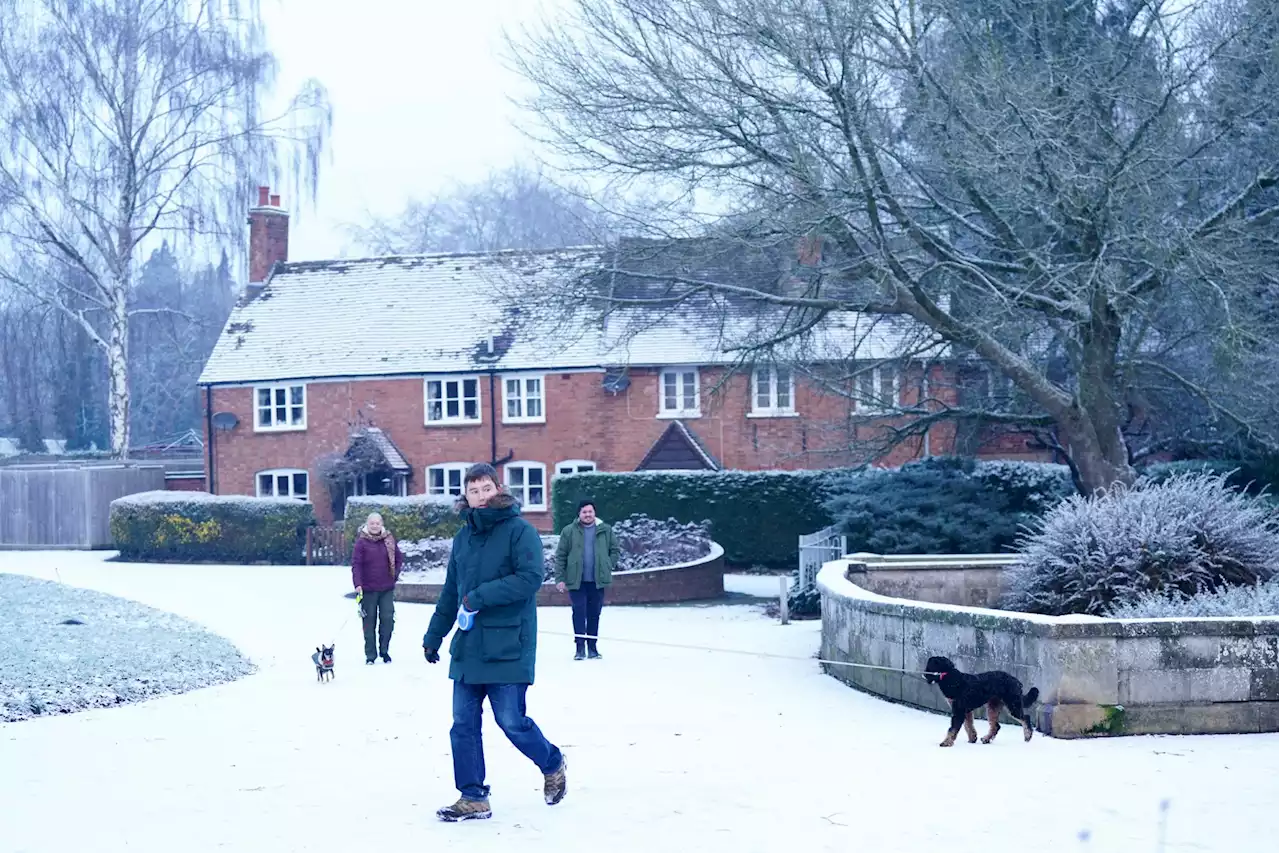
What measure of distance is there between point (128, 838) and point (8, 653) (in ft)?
24.5

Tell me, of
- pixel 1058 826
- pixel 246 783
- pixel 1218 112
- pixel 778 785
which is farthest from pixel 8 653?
pixel 1218 112

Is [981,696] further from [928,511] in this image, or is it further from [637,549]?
[637,549]

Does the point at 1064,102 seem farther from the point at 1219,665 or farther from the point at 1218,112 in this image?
the point at 1219,665

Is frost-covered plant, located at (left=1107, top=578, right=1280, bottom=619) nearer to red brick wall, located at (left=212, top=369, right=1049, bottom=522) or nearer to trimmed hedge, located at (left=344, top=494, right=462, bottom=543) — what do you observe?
trimmed hedge, located at (left=344, top=494, right=462, bottom=543)

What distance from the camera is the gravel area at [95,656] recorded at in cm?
1259

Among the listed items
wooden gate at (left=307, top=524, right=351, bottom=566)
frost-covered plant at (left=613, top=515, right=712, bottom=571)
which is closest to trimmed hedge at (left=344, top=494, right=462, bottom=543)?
wooden gate at (left=307, top=524, right=351, bottom=566)

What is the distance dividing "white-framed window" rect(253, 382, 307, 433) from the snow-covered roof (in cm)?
39

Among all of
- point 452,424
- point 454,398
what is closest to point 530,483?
point 452,424

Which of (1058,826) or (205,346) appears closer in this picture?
(1058,826)

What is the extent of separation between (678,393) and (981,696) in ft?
98.6

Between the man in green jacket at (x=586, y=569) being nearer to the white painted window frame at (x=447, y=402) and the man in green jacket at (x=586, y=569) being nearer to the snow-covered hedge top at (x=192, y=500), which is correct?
the snow-covered hedge top at (x=192, y=500)

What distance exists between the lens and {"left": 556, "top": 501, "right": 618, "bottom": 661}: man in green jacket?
16.9m

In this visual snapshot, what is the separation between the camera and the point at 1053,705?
10312mm

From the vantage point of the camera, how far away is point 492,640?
8.14m
